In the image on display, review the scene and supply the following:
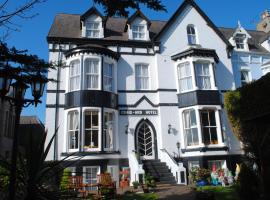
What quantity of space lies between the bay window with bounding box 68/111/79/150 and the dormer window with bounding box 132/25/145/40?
7.49 m

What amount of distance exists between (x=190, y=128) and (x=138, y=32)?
8.19 metres

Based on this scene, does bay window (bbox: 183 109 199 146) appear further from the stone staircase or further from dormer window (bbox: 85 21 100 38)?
dormer window (bbox: 85 21 100 38)

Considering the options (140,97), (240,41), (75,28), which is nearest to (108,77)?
(140,97)

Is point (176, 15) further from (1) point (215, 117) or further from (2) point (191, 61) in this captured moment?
(1) point (215, 117)

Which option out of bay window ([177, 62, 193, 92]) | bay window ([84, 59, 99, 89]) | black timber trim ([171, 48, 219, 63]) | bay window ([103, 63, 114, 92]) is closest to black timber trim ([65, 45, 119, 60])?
bay window ([84, 59, 99, 89])

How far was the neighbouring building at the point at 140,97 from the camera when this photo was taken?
1686 cm

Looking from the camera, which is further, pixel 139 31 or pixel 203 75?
pixel 139 31

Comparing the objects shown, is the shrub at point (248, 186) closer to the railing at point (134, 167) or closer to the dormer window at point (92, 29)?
the railing at point (134, 167)

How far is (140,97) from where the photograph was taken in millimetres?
18844

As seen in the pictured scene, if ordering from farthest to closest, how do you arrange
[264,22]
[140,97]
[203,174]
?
[264,22]
[140,97]
[203,174]

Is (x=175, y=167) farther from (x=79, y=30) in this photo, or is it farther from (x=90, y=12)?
(x=90, y=12)

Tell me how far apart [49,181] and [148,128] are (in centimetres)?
1259

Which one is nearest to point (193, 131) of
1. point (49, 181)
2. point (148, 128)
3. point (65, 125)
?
point (148, 128)

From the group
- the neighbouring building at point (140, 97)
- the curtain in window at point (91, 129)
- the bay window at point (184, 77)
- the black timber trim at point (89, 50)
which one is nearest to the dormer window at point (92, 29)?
the neighbouring building at point (140, 97)
